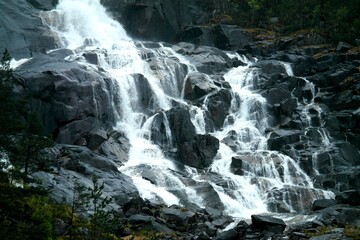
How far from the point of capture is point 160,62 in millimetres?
60656

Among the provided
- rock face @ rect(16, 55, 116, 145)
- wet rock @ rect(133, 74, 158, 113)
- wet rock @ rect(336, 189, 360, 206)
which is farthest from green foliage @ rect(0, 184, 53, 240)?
wet rock @ rect(133, 74, 158, 113)

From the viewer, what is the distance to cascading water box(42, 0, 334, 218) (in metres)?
38.2

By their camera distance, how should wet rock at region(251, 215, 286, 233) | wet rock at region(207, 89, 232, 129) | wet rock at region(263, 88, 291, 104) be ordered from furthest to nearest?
wet rock at region(263, 88, 291, 104) → wet rock at region(207, 89, 232, 129) → wet rock at region(251, 215, 286, 233)

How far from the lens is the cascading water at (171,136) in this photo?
38219 millimetres

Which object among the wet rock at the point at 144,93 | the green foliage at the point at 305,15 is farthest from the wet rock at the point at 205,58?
the green foliage at the point at 305,15

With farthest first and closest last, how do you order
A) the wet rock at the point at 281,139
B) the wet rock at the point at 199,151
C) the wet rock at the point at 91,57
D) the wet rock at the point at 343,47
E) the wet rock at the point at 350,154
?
the wet rock at the point at 343,47 < the wet rock at the point at 91,57 < the wet rock at the point at 281,139 < the wet rock at the point at 350,154 < the wet rock at the point at 199,151

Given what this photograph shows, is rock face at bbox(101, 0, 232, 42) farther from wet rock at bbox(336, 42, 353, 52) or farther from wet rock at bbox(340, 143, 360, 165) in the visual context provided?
wet rock at bbox(340, 143, 360, 165)

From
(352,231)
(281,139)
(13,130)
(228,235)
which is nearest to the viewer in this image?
(13,130)

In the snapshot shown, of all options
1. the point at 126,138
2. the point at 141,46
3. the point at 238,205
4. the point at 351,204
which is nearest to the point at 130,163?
the point at 126,138

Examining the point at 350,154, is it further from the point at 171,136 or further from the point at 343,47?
the point at 343,47

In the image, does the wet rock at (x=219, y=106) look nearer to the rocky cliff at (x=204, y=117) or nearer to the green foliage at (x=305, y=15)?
the rocky cliff at (x=204, y=117)

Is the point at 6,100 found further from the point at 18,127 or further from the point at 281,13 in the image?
the point at 281,13

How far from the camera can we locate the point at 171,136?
4841 centimetres

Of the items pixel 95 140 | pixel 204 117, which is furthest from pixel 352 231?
pixel 204 117
